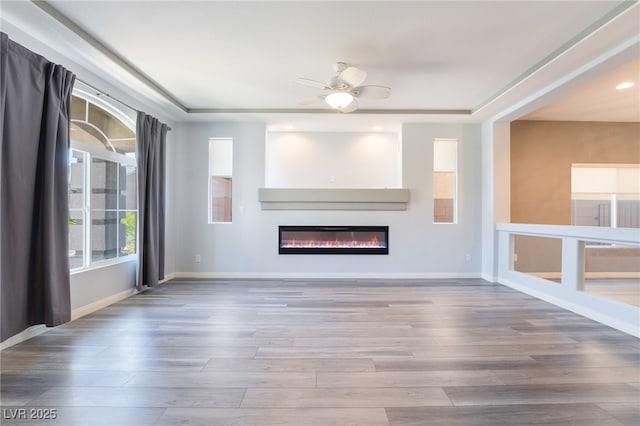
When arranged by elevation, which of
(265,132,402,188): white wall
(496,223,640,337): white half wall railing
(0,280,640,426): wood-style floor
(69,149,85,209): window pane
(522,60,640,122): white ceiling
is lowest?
(0,280,640,426): wood-style floor

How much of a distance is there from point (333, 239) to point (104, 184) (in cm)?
327

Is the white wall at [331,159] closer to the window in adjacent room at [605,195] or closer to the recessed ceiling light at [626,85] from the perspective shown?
the recessed ceiling light at [626,85]

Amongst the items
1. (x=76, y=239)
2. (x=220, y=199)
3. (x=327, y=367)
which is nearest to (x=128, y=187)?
(x=76, y=239)

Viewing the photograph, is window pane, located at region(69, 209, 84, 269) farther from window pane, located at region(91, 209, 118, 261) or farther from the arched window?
window pane, located at region(91, 209, 118, 261)

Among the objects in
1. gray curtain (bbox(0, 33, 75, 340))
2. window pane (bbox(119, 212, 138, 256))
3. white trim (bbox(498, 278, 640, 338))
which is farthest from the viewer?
window pane (bbox(119, 212, 138, 256))

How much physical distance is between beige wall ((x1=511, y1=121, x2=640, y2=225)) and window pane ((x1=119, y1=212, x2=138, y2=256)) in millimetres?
5811

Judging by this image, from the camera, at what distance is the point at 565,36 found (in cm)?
257

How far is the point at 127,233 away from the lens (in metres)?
3.97

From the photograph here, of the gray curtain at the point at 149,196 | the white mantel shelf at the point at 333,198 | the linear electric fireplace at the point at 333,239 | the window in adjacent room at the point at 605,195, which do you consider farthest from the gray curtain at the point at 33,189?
the window in adjacent room at the point at 605,195

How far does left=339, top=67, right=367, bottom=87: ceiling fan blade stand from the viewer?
2659mm

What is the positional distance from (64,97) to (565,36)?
4477 mm

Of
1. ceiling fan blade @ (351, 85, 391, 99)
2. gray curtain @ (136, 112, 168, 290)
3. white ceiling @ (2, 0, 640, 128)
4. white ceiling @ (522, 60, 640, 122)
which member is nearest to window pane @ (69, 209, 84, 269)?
gray curtain @ (136, 112, 168, 290)

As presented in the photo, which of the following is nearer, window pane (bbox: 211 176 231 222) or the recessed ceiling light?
the recessed ceiling light

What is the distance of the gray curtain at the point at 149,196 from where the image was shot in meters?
3.91
